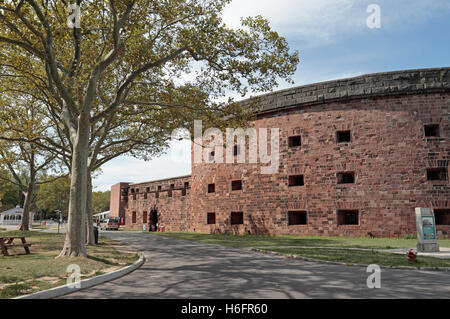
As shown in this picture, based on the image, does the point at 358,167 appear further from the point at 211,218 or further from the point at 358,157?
the point at 211,218

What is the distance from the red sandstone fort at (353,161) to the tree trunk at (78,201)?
9.92 m

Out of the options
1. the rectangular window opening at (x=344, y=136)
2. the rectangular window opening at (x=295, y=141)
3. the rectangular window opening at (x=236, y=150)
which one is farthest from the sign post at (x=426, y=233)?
the rectangular window opening at (x=236, y=150)

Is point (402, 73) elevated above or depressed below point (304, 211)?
above

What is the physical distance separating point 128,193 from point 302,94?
109 ft

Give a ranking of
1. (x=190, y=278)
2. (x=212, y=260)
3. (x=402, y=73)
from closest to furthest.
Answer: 1. (x=190, y=278)
2. (x=212, y=260)
3. (x=402, y=73)

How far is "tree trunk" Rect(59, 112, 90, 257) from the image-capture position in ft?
33.9

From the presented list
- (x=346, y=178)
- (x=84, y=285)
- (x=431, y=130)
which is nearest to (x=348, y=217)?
(x=346, y=178)

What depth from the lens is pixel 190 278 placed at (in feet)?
25.7

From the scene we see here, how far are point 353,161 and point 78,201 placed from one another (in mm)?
16622

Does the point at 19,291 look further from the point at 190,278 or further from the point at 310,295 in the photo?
the point at 310,295

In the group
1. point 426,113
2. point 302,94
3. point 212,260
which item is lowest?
point 212,260

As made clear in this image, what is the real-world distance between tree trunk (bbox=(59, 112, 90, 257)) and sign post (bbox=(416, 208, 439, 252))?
12.7m
